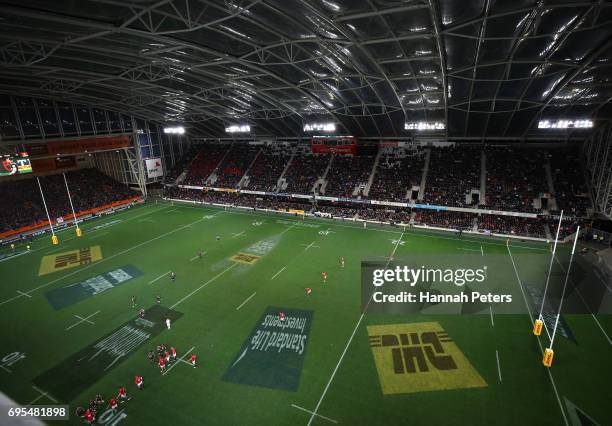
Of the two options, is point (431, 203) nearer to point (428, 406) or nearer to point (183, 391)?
point (428, 406)

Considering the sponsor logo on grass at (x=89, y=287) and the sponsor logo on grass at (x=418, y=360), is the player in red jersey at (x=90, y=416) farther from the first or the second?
the sponsor logo on grass at (x=418, y=360)

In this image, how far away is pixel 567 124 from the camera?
3712 cm

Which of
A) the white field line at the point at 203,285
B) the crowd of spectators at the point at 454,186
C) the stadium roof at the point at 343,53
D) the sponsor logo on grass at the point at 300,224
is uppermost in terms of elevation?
the stadium roof at the point at 343,53

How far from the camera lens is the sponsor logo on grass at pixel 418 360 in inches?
736

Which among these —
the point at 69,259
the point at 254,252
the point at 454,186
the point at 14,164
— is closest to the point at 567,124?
the point at 454,186

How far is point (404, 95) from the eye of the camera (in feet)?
120

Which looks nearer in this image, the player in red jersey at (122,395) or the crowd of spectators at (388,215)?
the player in red jersey at (122,395)

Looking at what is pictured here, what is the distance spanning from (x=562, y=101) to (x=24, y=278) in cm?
5535

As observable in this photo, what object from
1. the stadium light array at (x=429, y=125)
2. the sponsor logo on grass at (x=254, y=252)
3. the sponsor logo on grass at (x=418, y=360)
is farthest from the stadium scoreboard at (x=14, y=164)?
the stadium light array at (x=429, y=125)

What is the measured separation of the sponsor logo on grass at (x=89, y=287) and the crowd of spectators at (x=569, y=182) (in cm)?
4872

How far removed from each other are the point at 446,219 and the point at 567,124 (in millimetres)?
16546

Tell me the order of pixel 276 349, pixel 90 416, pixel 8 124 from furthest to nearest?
1. pixel 8 124
2. pixel 276 349
3. pixel 90 416

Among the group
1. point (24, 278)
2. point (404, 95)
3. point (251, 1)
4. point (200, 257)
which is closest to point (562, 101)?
point (404, 95)

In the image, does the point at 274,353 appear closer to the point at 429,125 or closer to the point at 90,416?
the point at 90,416
